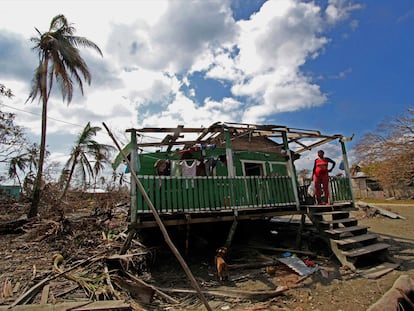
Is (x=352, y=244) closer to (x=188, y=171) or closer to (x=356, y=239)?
(x=356, y=239)

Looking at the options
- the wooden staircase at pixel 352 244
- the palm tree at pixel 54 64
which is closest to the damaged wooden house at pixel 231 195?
the wooden staircase at pixel 352 244

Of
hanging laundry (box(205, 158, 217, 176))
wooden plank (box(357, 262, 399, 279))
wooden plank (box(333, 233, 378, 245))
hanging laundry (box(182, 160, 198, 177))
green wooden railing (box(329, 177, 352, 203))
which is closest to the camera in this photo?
wooden plank (box(357, 262, 399, 279))

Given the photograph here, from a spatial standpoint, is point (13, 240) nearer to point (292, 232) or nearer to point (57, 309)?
point (57, 309)

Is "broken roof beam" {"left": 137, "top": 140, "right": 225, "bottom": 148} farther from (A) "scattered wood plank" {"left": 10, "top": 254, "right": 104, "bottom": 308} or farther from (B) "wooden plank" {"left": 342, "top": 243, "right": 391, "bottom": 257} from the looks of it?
(B) "wooden plank" {"left": 342, "top": 243, "right": 391, "bottom": 257}

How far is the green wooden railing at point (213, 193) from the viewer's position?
6523 millimetres

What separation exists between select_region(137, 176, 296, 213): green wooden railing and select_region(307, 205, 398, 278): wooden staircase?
3.82 feet

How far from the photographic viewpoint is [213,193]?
7168 millimetres

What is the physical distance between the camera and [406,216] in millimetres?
15070

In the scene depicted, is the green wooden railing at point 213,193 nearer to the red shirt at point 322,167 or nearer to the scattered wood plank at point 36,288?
the red shirt at point 322,167

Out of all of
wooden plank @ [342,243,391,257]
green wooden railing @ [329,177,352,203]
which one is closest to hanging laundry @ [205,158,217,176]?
green wooden railing @ [329,177,352,203]

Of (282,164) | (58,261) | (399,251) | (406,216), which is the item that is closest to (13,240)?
(58,261)

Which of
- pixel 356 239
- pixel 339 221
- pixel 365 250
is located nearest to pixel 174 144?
pixel 339 221

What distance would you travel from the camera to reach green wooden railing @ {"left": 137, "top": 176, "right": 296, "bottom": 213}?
21.4ft

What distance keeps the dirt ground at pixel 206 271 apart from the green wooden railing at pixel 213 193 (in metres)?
1.90
